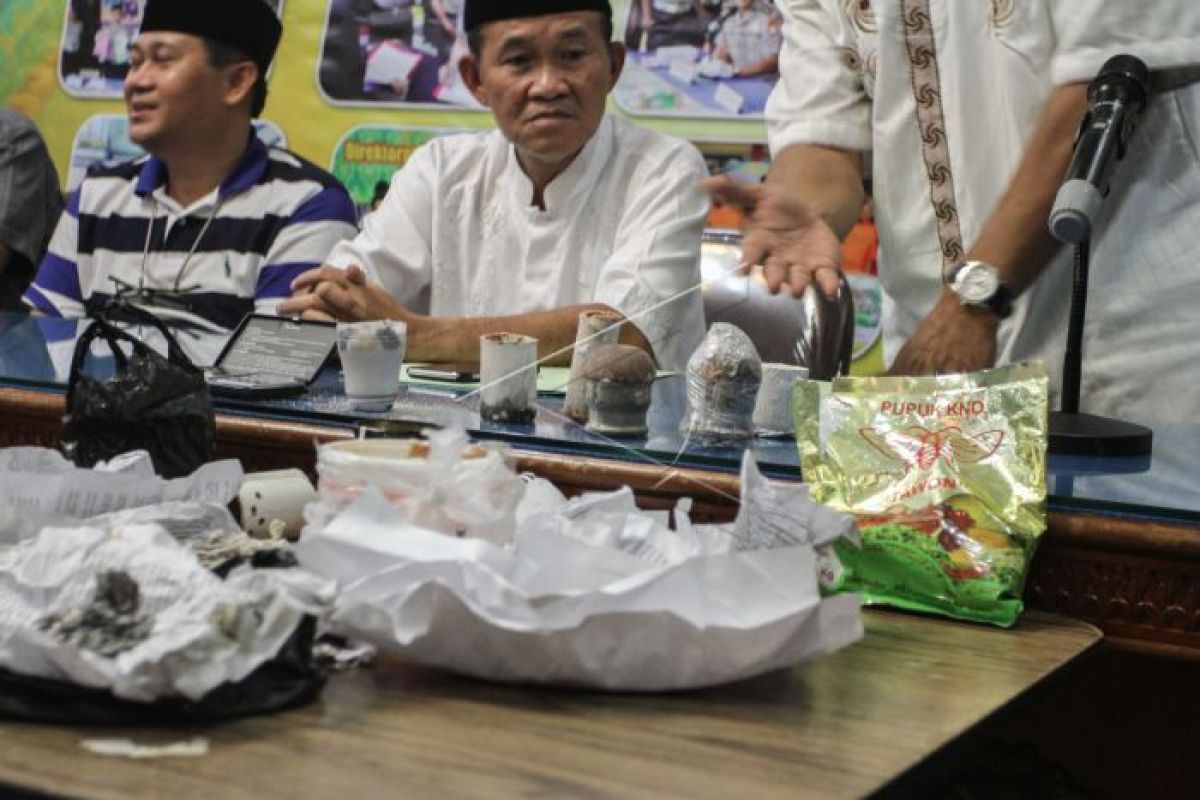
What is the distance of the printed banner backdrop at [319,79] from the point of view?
3.42 metres

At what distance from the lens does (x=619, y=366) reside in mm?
1787

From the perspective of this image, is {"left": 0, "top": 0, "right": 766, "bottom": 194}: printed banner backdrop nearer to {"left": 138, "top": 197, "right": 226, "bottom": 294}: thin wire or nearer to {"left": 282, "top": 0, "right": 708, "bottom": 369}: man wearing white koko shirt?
{"left": 282, "top": 0, "right": 708, "bottom": 369}: man wearing white koko shirt

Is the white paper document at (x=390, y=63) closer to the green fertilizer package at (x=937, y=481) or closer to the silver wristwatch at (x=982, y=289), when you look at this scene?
the silver wristwatch at (x=982, y=289)

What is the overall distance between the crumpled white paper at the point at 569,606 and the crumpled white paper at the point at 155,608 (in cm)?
4

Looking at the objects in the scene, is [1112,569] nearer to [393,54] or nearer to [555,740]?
[555,740]

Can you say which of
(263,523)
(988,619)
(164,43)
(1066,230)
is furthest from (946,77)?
(164,43)

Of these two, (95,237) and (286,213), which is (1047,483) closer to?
(286,213)

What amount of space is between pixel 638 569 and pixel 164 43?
270 centimetres

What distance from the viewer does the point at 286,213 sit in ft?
11.2

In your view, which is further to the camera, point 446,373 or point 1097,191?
point 446,373

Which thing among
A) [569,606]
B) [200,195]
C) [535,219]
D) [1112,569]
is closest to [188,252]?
[200,195]

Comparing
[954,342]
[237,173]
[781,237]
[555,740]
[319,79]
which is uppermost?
[319,79]

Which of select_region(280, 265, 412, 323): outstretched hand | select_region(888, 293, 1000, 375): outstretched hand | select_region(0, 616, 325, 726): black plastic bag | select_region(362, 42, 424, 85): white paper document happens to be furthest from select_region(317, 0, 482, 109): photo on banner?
select_region(0, 616, 325, 726): black plastic bag

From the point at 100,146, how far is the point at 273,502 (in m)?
2.75
